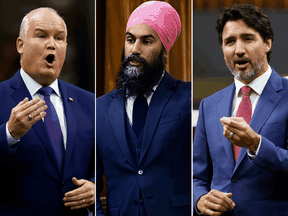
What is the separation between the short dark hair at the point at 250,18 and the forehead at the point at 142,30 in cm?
59

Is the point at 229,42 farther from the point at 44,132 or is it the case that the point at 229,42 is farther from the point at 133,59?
the point at 44,132

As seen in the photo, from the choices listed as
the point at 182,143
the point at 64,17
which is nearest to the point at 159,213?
the point at 182,143

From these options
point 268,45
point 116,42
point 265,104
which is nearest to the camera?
point 265,104

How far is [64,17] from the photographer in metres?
3.09

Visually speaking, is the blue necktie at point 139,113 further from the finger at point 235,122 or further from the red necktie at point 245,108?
the red necktie at point 245,108

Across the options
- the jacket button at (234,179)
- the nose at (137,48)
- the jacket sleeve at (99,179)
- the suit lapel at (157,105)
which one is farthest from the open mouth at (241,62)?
the jacket sleeve at (99,179)

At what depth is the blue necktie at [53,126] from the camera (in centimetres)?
295

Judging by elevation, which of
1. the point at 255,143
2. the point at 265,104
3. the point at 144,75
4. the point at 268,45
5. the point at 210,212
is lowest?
the point at 210,212

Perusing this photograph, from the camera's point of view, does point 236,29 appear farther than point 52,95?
No

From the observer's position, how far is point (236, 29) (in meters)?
2.93

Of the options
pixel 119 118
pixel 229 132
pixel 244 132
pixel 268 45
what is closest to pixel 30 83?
pixel 119 118

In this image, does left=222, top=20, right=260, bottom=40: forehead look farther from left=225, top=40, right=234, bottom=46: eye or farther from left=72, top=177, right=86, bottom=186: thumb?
left=72, top=177, right=86, bottom=186: thumb

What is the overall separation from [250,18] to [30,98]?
80.8 inches

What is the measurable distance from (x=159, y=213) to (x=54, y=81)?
4.93 feet
